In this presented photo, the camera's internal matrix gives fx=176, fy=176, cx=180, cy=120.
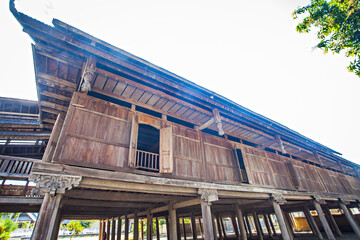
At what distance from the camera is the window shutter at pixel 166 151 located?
20.4 feet

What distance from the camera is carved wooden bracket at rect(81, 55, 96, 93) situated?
16.3 feet

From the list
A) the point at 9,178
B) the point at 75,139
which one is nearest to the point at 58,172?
the point at 75,139

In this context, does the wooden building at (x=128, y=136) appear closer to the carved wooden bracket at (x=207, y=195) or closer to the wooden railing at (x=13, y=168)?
the carved wooden bracket at (x=207, y=195)

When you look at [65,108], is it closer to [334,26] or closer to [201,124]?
[201,124]

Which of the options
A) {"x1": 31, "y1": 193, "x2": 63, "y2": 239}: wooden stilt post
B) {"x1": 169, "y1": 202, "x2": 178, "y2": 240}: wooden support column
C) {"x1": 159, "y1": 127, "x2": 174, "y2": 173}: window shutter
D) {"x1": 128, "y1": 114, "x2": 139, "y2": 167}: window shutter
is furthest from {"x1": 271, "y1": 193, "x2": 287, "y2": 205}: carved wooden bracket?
{"x1": 31, "y1": 193, "x2": 63, "y2": 239}: wooden stilt post

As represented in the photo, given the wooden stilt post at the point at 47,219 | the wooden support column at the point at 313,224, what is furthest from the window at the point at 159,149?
the wooden support column at the point at 313,224

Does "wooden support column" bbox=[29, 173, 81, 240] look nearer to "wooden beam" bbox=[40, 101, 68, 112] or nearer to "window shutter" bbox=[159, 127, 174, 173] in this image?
"window shutter" bbox=[159, 127, 174, 173]

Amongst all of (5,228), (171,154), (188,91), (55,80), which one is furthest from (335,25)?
(5,228)

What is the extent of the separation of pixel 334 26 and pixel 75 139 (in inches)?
331

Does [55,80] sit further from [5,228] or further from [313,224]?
[313,224]

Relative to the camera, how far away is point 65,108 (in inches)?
282

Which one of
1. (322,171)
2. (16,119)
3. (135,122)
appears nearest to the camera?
(135,122)

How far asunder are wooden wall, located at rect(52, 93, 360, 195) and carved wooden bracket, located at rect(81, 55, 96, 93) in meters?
1.07

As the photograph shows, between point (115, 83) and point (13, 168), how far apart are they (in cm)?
647
